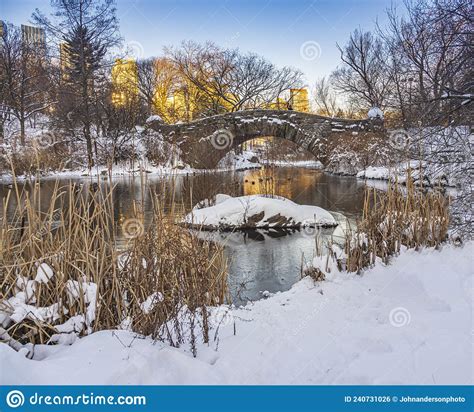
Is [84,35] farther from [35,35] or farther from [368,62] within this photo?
[368,62]

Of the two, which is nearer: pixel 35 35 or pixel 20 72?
pixel 35 35

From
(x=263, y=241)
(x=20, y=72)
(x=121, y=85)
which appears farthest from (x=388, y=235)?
(x=20, y=72)

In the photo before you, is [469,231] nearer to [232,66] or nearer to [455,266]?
[455,266]

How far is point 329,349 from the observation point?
2.21 metres

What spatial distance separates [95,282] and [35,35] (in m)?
21.3

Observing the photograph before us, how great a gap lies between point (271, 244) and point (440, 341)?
4.67 m

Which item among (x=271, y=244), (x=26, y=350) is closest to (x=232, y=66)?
(x=271, y=244)

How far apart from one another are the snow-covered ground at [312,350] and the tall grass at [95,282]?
0.18m

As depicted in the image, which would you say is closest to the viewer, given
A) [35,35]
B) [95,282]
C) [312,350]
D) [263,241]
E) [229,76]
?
[312,350]

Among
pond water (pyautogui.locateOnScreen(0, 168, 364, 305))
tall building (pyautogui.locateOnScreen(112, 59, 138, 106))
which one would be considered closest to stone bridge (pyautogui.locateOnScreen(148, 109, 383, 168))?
tall building (pyautogui.locateOnScreen(112, 59, 138, 106))

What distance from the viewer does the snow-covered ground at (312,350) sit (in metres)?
1.79

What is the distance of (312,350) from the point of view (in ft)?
7.27

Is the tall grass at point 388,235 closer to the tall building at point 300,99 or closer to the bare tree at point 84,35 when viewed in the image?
the bare tree at point 84,35

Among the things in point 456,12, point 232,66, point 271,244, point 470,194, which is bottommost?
point 271,244
